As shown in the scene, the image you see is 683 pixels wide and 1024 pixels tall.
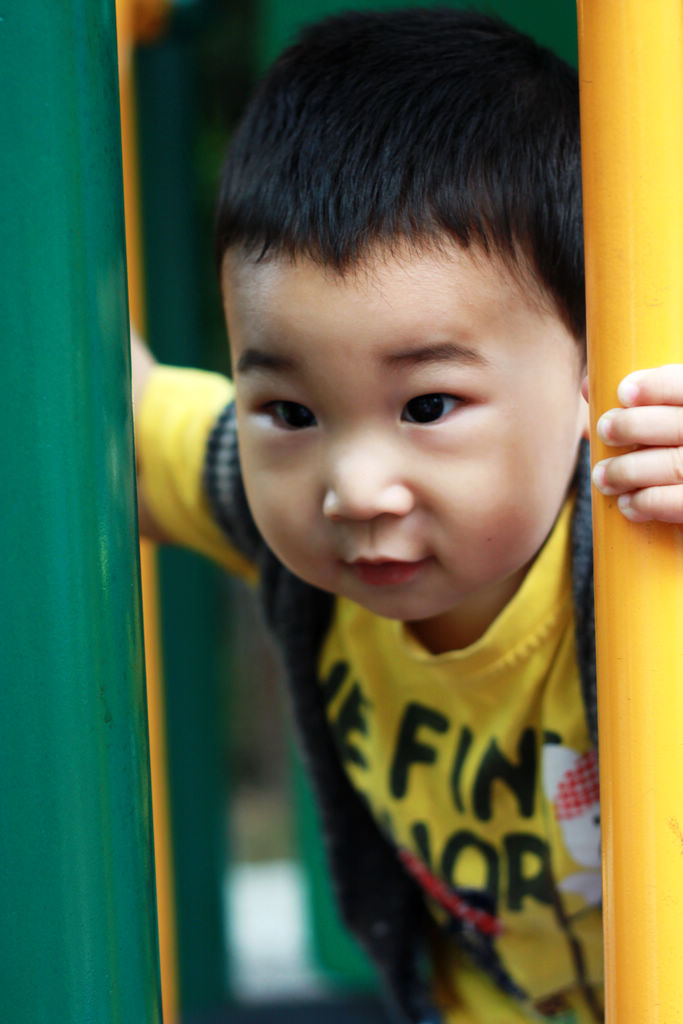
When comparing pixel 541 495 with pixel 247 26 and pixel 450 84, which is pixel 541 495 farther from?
pixel 247 26

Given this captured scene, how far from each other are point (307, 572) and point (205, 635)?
1.07 meters

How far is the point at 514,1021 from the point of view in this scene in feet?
3.57

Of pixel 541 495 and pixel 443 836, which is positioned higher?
pixel 541 495

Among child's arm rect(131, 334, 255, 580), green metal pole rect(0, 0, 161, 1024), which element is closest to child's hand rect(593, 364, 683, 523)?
green metal pole rect(0, 0, 161, 1024)

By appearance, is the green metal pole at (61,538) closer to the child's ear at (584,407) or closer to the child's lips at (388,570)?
the child's lips at (388,570)

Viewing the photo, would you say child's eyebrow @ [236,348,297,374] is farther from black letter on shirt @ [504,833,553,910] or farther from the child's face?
black letter on shirt @ [504,833,553,910]

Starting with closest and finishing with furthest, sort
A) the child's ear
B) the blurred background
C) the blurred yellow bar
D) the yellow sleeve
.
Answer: the blurred yellow bar < the child's ear < the yellow sleeve < the blurred background

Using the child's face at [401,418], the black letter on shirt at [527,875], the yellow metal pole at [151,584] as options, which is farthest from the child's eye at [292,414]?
the yellow metal pole at [151,584]

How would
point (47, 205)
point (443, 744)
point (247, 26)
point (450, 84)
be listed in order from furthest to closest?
point (247, 26)
point (443, 744)
point (450, 84)
point (47, 205)

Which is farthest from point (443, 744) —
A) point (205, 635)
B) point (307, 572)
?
point (205, 635)

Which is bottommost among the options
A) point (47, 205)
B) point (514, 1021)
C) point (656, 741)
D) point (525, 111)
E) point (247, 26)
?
point (514, 1021)

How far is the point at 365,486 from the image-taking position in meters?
0.69

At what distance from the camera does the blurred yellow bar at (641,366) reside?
55cm

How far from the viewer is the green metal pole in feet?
1.81
